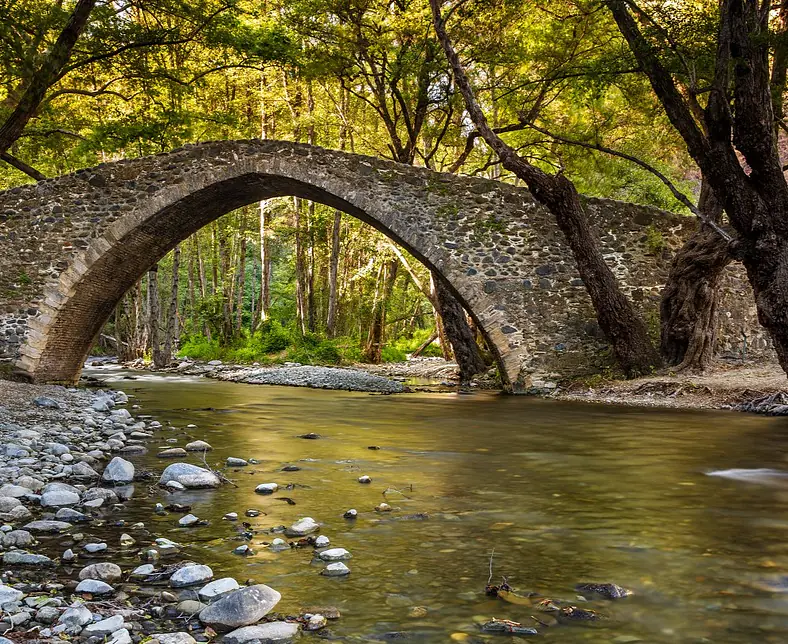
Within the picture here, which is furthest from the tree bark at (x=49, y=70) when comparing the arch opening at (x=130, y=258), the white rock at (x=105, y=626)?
the white rock at (x=105, y=626)

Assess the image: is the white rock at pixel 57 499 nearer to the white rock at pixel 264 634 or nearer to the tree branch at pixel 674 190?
the white rock at pixel 264 634

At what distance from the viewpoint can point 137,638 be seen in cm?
204

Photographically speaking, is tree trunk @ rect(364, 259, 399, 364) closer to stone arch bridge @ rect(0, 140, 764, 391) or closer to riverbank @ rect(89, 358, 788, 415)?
riverbank @ rect(89, 358, 788, 415)

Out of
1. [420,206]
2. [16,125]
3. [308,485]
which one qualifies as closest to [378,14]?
[420,206]

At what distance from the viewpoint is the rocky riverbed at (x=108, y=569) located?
2096 mm

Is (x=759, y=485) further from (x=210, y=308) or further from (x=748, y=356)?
(x=210, y=308)

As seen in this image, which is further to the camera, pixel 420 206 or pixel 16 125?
pixel 420 206

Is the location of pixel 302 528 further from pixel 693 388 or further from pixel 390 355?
pixel 390 355

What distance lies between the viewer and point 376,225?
12.5m

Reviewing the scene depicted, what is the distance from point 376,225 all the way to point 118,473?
8688 mm

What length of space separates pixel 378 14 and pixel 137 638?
13279 mm

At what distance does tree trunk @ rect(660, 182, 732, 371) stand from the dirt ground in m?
0.36

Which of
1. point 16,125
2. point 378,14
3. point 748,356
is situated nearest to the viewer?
point 16,125

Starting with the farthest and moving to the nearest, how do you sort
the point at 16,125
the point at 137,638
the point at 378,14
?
the point at 378,14, the point at 16,125, the point at 137,638
